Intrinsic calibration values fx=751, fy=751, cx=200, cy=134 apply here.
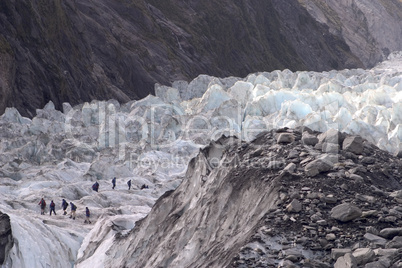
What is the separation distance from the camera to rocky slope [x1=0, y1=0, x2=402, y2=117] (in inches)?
1900

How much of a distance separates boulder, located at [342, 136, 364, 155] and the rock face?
26.6 feet

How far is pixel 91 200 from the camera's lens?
78.8 ft

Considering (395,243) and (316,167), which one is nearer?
(395,243)

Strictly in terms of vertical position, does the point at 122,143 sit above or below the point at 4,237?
below

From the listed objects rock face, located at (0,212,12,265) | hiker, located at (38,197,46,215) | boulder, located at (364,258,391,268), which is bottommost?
hiker, located at (38,197,46,215)

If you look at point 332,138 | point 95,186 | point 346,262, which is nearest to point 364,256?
point 346,262

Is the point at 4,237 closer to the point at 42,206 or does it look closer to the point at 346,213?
the point at 42,206

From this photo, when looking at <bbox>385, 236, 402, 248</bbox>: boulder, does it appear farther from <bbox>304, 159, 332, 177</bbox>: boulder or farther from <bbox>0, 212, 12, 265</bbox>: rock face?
<bbox>0, 212, 12, 265</bbox>: rock face

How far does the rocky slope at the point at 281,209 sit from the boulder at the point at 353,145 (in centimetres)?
2

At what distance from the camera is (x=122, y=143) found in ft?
119

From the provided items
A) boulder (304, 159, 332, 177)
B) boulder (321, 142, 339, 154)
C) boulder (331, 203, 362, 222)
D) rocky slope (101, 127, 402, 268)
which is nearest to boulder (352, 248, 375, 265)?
rocky slope (101, 127, 402, 268)

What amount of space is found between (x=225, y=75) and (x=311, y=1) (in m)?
48.6

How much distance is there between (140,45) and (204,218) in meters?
54.5

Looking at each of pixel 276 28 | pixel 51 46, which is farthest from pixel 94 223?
pixel 276 28
